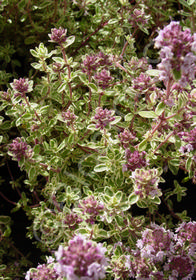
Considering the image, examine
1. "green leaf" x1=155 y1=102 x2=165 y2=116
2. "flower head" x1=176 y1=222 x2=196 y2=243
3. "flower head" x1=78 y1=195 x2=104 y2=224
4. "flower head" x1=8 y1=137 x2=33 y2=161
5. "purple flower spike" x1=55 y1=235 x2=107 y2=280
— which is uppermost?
"green leaf" x1=155 y1=102 x2=165 y2=116

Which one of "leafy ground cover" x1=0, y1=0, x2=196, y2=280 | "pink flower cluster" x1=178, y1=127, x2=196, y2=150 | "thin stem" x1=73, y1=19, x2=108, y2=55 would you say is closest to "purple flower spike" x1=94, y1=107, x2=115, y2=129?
"leafy ground cover" x1=0, y1=0, x2=196, y2=280

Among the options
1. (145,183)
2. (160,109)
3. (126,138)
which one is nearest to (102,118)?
(126,138)

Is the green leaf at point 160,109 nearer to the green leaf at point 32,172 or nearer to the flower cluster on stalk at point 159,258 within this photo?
the flower cluster on stalk at point 159,258

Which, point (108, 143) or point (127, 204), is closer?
point (127, 204)

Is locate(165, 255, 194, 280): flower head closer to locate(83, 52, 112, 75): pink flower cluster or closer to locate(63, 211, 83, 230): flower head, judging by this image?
locate(63, 211, 83, 230): flower head

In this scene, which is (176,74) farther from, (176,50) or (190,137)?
(190,137)

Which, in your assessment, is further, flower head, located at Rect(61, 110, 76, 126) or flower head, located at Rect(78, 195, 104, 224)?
flower head, located at Rect(61, 110, 76, 126)

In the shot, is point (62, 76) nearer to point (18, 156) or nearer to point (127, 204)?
point (18, 156)

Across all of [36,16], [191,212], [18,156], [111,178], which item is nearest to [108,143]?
[111,178]
